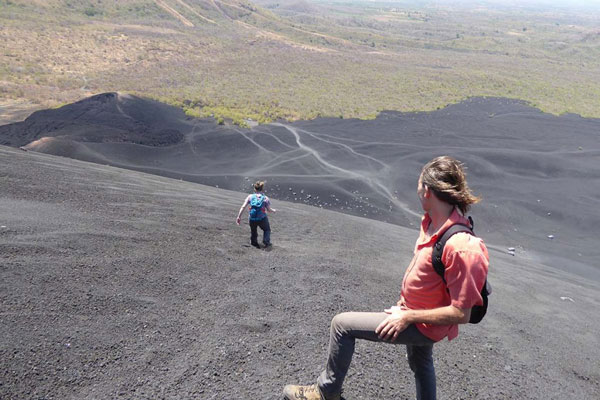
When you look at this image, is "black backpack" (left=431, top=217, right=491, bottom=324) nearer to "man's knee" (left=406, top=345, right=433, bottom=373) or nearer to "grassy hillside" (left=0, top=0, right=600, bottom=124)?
"man's knee" (left=406, top=345, right=433, bottom=373)

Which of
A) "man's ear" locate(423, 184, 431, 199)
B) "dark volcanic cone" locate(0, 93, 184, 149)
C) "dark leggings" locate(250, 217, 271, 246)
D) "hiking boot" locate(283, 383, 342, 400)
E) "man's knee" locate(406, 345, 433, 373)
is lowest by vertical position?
"dark volcanic cone" locate(0, 93, 184, 149)

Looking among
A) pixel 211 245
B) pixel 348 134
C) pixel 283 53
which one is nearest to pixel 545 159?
pixel 348 134

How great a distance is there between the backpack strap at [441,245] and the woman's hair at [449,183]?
182 mm

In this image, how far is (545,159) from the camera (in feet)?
71.4

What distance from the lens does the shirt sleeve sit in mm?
2441

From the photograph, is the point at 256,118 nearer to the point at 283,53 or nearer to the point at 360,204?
the point at 360,204

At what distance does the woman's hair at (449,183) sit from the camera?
268cm

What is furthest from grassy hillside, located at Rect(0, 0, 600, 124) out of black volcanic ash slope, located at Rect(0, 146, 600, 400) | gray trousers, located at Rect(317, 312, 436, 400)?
gray trousers, located at Rect(317, 312, 436, 400)

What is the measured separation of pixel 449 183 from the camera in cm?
269

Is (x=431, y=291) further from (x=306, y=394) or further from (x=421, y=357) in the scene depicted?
(x=306, y=394)

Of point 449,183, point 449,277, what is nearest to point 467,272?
point 449,277

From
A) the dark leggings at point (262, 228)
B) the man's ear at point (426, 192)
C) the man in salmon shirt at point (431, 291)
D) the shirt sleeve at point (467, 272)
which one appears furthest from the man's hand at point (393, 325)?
the dark leggings at point (262, 228)

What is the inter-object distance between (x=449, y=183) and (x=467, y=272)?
1.89 ft

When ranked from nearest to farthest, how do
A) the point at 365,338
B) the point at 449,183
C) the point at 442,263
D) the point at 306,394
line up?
1. the point at 442,263
2. the point at 449,183
3. the point at 365,338
4. the point at 306,394
